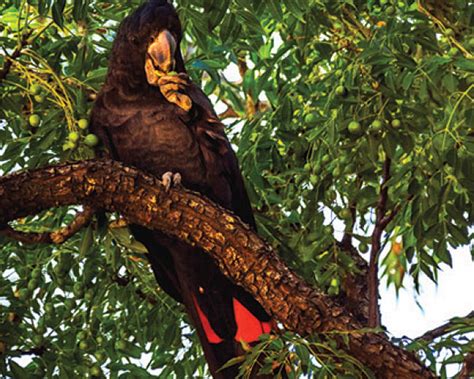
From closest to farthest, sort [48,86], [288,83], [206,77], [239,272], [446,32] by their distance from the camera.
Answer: [239,272] < [48,86] < [446,32] < [288,83] < [206,77]

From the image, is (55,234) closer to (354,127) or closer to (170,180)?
(170,180)

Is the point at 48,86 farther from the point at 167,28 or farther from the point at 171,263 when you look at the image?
the point at 171,263

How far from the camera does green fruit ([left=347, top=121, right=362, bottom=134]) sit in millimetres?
3046

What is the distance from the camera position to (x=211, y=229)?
278cm

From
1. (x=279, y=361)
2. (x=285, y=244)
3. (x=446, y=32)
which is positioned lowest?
(x=279, y=361)

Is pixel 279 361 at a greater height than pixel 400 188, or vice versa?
pixel 400 188

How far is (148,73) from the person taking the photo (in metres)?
3.38

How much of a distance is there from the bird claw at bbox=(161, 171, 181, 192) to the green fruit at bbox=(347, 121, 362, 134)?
1.73 feet

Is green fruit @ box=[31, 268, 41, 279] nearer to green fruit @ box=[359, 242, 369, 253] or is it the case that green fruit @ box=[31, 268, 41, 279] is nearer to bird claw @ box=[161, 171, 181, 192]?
bird claw @ box=[161, 171, 181, 192]

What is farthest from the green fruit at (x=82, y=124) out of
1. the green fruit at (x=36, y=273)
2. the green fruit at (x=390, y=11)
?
the green fruit at (x=390, y=11)

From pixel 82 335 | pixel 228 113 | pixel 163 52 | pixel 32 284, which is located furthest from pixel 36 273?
pixel 228 113

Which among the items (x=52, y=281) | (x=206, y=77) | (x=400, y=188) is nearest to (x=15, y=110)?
(x=52, y=281)

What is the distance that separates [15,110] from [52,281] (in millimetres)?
804

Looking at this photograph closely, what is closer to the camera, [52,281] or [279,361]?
[279,361]
